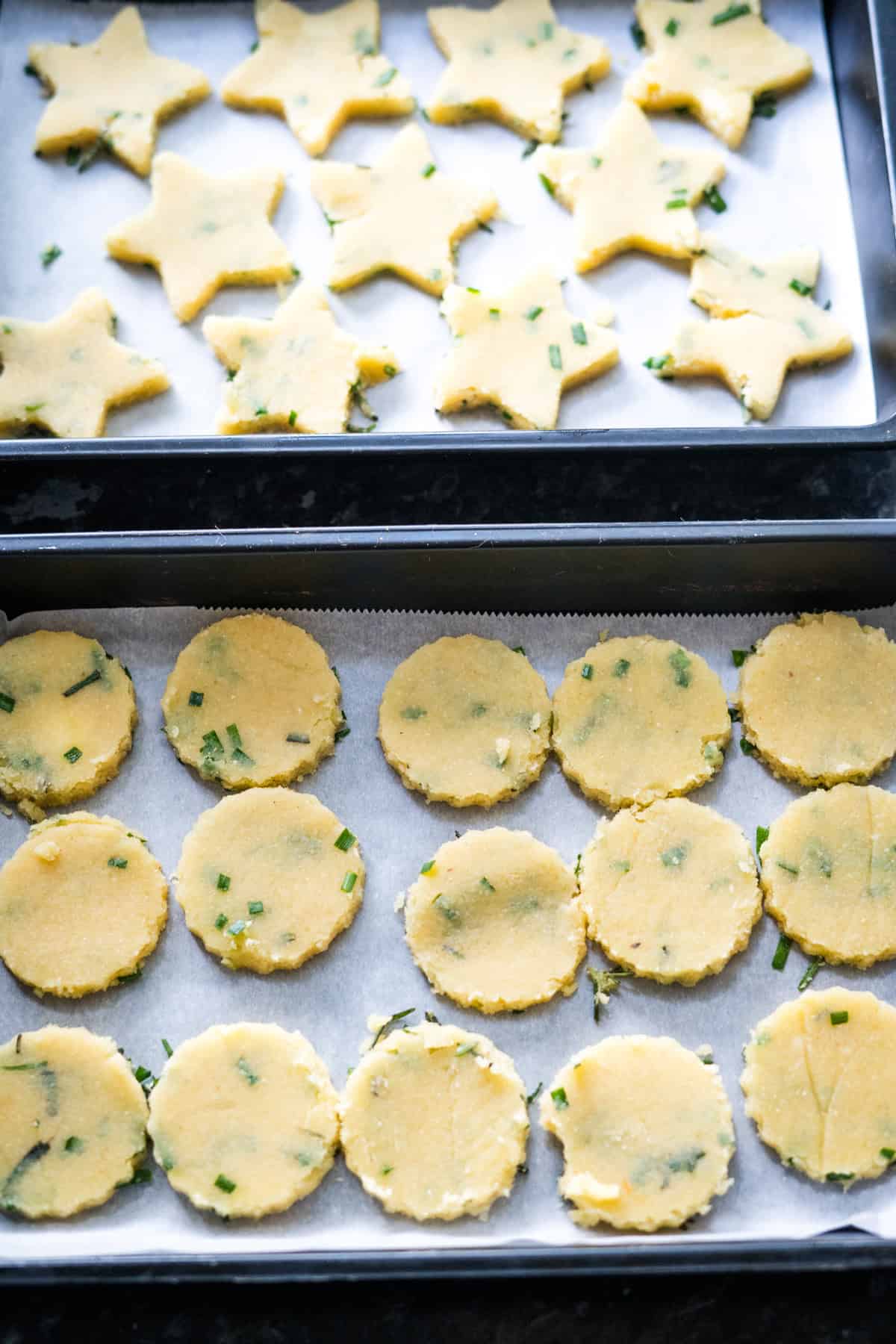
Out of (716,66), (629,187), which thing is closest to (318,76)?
(629,187)

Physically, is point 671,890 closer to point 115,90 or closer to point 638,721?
point 638,721

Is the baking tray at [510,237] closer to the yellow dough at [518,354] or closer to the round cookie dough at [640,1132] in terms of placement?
the yellow dough at [518,354]

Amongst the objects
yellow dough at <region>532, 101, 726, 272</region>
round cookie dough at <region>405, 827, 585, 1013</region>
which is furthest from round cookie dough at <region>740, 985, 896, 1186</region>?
yellow dough at <region>532, 101, 726, 272</region>

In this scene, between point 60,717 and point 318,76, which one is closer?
point 60,717

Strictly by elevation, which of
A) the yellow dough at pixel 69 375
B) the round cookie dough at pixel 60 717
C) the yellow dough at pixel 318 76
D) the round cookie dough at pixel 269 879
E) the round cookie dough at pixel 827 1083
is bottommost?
the round cookie dough at pixel 827 1083

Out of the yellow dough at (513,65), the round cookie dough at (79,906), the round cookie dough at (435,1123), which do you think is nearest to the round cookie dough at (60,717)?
the round cookie dough at (79,906)
